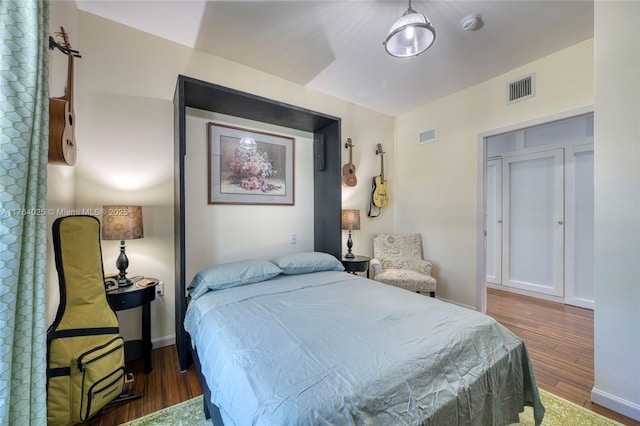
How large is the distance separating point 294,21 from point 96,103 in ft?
5.72

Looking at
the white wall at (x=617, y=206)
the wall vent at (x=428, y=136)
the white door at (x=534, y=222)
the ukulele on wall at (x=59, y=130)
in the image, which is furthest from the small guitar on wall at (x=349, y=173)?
the ukulele on wall at (x=59, y=130)

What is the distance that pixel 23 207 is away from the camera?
87 cm

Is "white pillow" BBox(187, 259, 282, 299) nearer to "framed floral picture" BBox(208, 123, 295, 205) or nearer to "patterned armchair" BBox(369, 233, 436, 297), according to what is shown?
"framed floral picture" BBox(208, 123, 295, 205)

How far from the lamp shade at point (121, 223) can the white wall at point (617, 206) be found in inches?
129

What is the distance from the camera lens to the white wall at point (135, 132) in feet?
6.59

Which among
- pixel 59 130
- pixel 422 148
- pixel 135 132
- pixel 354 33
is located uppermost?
pixel 354 33

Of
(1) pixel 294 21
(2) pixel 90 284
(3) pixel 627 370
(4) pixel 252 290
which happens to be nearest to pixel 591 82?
(3) pixel 627 370

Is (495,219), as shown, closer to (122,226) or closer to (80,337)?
(122,226)

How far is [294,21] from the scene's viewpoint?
2.05m

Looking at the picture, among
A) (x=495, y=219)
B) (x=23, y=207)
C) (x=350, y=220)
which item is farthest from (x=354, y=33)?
(x=495, y=219)

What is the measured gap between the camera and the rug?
1.49 m

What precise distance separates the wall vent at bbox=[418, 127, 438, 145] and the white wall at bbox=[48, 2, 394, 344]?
8.14 ft

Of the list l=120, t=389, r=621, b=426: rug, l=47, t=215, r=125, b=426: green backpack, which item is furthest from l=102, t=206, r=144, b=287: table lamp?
l=120, t=389, r=621, b=426: rug

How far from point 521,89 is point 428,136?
1.12 meters
